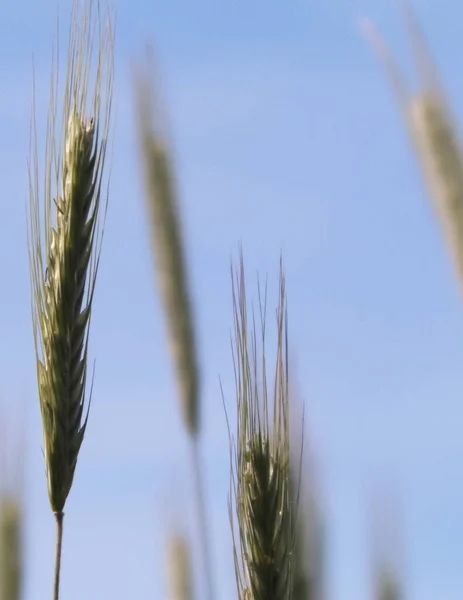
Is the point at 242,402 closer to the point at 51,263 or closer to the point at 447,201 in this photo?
the point at 51,263

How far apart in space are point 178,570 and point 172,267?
148 cm

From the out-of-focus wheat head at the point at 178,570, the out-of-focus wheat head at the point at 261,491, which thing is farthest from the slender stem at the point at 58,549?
the out-of-focus wheat head at the point at 178,570

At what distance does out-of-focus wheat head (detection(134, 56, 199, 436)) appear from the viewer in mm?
3430

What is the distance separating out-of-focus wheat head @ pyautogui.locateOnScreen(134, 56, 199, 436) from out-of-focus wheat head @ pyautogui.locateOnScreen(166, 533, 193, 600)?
1091mm

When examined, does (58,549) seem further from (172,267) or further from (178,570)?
(178,570)

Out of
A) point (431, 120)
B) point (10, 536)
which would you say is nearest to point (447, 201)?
point (431, 120)

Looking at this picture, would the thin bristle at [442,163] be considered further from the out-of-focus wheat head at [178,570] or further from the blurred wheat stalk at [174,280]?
the out-of-focus wheat head at [178,570]

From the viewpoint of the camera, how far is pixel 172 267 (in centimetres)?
346

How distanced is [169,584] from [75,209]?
7.88ft

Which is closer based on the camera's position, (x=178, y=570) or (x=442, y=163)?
(x=442, y=163)

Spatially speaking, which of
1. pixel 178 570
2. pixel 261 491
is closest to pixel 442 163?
pixel 261 491

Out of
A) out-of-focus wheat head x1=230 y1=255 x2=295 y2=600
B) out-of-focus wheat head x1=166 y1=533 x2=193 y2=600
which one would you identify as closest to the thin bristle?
out-of-focus wheat head x1=230 y1=255 x2=295 y2=600

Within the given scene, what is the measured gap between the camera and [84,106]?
2445 mm

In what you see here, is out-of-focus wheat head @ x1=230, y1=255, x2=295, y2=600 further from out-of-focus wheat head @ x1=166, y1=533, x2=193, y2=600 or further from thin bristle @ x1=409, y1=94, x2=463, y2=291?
out-of-focus wheat head @ x1=166, y1=533, x2=193, y2=600
